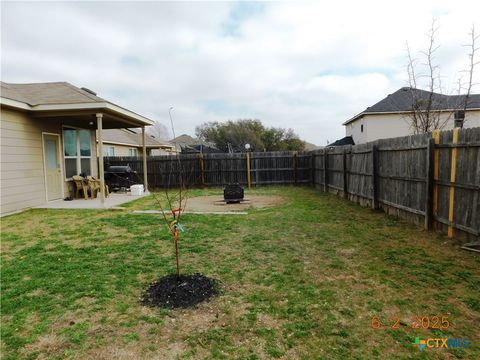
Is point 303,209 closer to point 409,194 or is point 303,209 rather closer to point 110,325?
point 409,194

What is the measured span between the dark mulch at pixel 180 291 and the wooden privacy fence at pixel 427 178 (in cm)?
381

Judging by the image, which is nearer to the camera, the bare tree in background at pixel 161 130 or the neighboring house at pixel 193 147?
the bare tree in background at pixel 161 130

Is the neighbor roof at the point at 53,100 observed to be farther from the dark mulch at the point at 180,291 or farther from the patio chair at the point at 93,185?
Result: the dark mulch at the point at 180,291

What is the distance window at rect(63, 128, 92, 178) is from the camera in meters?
10.4

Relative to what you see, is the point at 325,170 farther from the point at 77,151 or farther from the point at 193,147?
the point at 193,147

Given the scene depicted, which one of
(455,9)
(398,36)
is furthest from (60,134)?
(455,9)

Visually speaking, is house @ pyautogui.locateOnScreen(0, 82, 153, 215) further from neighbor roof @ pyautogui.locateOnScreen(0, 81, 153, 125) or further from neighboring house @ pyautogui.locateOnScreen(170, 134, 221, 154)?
neighboring house @ pyautogui.locateOnScreen(170, 134, 221, 154)

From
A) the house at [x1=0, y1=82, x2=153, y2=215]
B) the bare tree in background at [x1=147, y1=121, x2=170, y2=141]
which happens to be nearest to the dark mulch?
the bare tree in background at [x1=147, y1=121, x2=170, y2=141]

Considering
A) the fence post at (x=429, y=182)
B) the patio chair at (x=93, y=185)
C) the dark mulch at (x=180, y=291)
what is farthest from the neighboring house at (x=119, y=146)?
the dark mulch at (x=180, y=291)

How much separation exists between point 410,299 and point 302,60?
12.8 meters

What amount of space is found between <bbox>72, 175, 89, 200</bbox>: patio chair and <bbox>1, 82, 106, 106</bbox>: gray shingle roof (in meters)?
2.77

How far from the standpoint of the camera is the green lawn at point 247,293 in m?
2.26

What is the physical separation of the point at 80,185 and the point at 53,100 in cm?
309

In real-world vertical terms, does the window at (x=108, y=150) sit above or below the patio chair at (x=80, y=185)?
above
